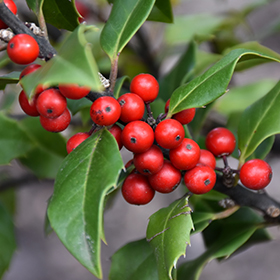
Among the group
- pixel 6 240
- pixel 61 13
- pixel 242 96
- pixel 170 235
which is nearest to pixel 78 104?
pixel 61 13

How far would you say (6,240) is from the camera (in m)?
1.40

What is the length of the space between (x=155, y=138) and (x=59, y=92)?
9.0 inches

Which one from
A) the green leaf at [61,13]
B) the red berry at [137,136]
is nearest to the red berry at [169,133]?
the red berry at [137,136]

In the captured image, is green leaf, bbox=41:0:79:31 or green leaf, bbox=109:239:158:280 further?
green leaf, bbox=109:239:158:280

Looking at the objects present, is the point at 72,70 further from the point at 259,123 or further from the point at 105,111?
the point at 259,123

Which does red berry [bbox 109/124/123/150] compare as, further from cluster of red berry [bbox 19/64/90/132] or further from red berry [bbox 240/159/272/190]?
red berry [bbox 240/159/272/190]

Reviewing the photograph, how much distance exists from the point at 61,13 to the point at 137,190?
1.55ft

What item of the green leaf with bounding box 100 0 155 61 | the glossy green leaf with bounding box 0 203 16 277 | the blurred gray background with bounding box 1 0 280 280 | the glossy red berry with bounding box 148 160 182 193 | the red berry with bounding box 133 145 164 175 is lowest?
the blurred gray background with bounding box 1 0 280 280

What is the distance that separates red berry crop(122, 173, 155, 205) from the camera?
81cm

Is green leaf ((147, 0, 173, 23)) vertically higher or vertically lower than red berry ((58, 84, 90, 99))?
lower

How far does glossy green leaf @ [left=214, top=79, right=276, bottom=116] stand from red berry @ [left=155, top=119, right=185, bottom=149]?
121 centimetres

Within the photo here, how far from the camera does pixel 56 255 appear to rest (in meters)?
2.64

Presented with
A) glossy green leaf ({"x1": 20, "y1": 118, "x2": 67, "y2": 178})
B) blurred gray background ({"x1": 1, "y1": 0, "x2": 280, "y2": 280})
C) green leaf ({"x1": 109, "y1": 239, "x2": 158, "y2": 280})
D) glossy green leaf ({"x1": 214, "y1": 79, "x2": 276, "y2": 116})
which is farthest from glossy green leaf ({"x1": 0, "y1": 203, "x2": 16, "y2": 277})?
glossy green leaf ({"x1": 214, "y1": 79, "x2": 276, "y2": 116})

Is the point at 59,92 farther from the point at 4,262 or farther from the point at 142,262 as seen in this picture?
the point at 4,262
